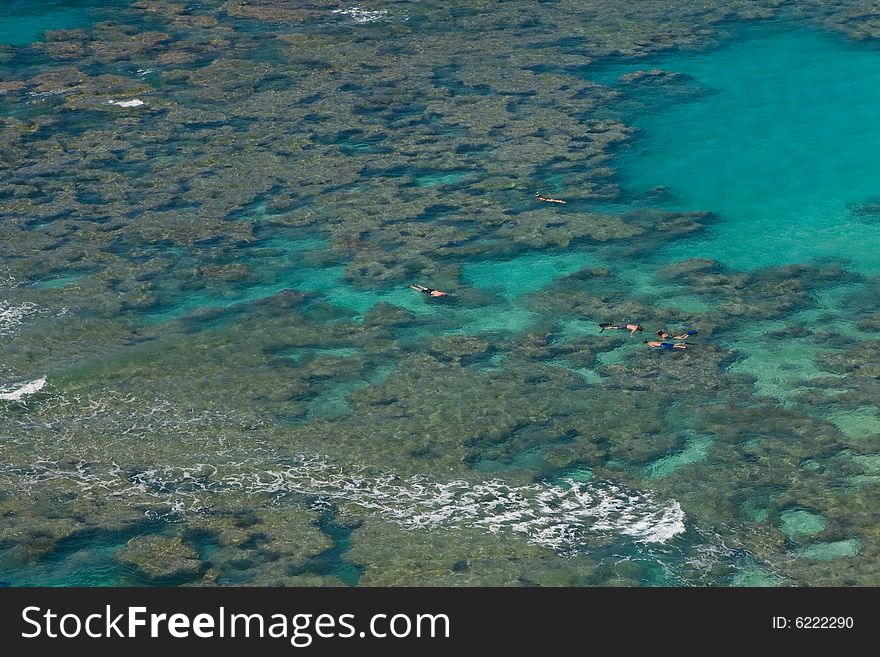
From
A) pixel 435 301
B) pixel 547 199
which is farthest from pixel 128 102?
pixel 435 301

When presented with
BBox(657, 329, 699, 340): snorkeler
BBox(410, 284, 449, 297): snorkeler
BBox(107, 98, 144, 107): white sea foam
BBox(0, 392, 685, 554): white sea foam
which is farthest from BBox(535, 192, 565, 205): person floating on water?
BBox(107, 98, 144, 107): white sea foam

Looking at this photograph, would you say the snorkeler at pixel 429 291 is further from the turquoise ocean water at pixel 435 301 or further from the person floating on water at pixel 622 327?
the person floating on water at pixel 622 327

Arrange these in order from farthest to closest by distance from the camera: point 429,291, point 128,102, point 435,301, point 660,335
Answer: point 128,102, point 429,291, point 435,301, point 660,335

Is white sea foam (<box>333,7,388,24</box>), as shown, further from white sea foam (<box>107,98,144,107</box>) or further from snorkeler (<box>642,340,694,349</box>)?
snorkeler (<box>642,340,694,349</box>)

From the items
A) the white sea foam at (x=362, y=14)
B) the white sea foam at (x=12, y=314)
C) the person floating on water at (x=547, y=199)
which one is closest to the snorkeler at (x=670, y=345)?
the person floating on water at (x=547, y=199)

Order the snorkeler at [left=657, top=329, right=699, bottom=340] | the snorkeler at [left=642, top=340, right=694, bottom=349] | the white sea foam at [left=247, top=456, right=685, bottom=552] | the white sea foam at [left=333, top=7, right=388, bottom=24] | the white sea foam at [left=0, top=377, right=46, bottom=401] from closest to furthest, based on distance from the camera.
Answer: the white sea foam at [left=247, top=456, right=685, bottom=552] → the white sea foam at [left=0, top=377, right=46, bottom=401] → the snorkeler at [left=642, top=340, right=694, bottom=349] → the snorkeler at [left=657, top=329, right=699, bottom=340] → the white sea foam at [left=333, top=7, right=388, bottom=24]

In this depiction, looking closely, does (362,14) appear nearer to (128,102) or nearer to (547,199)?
(128,102)

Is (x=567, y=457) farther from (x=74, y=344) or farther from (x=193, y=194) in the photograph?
(x=193, y=194)
